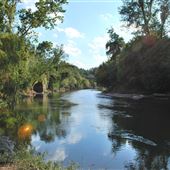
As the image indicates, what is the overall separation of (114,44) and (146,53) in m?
44.7

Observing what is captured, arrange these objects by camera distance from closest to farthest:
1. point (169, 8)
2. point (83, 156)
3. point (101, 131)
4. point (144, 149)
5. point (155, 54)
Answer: point (83, 156) < point (144, 149) < point (101, 131) < point (155, 54) < point (169, 8)

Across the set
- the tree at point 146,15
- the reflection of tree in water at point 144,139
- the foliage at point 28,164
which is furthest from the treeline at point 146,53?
the foliage at point 28,164

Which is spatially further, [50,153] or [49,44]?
[49,44]

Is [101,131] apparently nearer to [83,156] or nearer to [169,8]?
[83,156]

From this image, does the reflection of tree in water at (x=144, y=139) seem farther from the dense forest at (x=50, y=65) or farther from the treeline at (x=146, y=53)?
the treeline at (x=146, y=53)

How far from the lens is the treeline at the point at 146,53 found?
67438mm

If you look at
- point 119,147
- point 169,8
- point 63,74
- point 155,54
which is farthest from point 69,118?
point 63,74

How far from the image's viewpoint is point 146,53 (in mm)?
72750

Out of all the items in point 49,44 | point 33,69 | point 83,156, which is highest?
point 49,44

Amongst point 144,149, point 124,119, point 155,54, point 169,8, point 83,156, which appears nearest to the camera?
point 83,156

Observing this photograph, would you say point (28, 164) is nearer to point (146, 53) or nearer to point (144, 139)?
point (144, 139)

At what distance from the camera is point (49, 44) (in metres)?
39.3

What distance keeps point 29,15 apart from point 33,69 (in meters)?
10.9

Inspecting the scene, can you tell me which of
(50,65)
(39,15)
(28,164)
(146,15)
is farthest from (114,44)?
(28,164)
